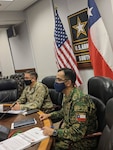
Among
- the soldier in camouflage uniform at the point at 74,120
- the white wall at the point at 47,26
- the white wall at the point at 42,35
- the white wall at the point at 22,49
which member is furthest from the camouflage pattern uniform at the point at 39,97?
the white wall at the point at 22,49

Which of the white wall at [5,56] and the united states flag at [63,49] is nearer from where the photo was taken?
the united states flag at [63,49]

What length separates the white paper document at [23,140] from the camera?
1.41m

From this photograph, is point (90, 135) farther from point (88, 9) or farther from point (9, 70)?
point (9, 70)

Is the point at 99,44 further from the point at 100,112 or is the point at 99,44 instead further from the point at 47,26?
the point at 47,26

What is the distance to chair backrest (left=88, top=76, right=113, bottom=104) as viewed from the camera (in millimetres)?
1752

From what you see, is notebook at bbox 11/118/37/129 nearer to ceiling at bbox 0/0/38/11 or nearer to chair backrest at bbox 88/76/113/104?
chair backrest at bbox 88/76/113/104

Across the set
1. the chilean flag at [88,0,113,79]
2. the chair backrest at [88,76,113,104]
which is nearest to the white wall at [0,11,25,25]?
the chilean flag at [88,0,113,79]

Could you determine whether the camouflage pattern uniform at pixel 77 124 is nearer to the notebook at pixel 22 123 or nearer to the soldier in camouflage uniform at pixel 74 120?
the soldier in camouflage uniform at pixel 74 120

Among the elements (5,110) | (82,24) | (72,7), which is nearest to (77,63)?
(82,24)

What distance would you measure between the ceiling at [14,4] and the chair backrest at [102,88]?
3.10m

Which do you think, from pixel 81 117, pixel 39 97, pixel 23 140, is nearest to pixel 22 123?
pixel 23 140

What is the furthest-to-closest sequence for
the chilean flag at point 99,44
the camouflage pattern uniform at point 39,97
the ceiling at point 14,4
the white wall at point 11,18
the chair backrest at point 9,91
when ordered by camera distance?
the white wall at point 11,18 → the ceiling at point 14,4 → the chair backrest at point 9,91 → the chilean flag at point 99,44 → the camouflage pattern uniform at point 39,97

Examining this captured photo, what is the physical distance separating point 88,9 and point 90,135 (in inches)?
84.4

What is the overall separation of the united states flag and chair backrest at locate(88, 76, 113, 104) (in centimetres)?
179
